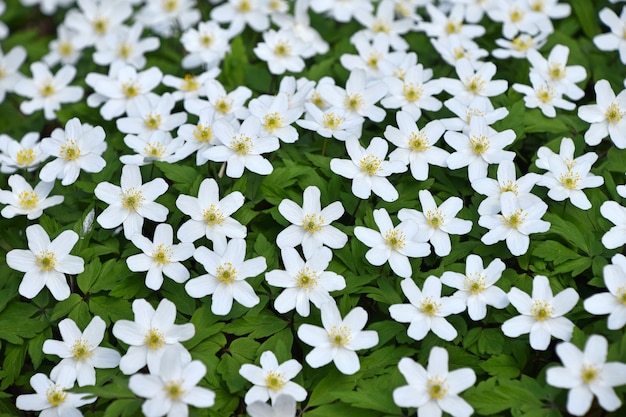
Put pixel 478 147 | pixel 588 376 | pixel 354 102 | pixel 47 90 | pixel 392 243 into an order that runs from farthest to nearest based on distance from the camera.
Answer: pixel 47 90 → pixel 354 102 → pixel 478 147 → pixel 392 243 → pixel 588 376

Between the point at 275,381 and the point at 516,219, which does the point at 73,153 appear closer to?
the point at 275,381

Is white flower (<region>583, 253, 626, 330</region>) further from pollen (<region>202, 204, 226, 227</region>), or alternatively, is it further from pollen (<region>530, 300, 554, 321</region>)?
pollen (<region>202, 204, 226, 227</region>)

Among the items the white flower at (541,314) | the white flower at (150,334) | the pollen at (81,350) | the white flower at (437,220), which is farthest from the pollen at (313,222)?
the pollen at (81,350)

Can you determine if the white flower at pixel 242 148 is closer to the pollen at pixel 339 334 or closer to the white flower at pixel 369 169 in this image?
the white flower at pixel 369 169

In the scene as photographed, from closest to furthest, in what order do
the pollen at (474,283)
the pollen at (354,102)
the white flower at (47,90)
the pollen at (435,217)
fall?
the pollen at (474,283) → the pollen at (435,217) → the pollen at (354,102) → the white flower at (47,90)

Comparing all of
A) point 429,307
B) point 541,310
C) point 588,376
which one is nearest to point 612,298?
point 541,310

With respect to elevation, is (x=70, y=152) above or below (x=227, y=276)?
above
